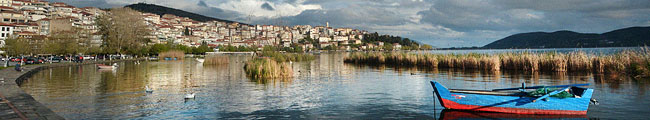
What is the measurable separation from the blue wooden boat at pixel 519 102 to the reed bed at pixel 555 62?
1471 centimetres

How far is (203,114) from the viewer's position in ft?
40.0

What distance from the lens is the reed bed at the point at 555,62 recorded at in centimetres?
2405

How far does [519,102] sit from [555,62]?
2066cm

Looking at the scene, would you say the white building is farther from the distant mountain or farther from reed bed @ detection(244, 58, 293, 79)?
the distant mountain

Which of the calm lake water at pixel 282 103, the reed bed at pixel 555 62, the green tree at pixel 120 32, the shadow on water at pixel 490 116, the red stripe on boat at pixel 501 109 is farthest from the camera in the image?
the green tree at pixel 120 32

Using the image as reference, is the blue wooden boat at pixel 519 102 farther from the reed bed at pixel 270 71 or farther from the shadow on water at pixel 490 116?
the reed bed at pixel 270 71

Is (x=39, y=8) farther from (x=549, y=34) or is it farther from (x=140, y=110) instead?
(x=549, y=34)

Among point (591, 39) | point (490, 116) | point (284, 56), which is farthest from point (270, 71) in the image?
point (591, 39)

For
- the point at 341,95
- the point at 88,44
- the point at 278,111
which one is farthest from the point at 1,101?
the point at 88,44

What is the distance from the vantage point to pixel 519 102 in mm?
11539

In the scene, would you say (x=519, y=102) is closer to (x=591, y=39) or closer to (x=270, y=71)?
(x=270, y=71)

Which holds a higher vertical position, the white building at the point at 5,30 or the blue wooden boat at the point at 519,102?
the white building at the point at 5,30

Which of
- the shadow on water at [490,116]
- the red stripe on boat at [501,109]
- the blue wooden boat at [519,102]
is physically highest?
the blue wooden boat at [519,102]

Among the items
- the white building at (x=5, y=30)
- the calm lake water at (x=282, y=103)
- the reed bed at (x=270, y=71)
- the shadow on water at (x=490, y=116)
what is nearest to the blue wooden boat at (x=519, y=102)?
the shadow on water at (x=490, y=116)
